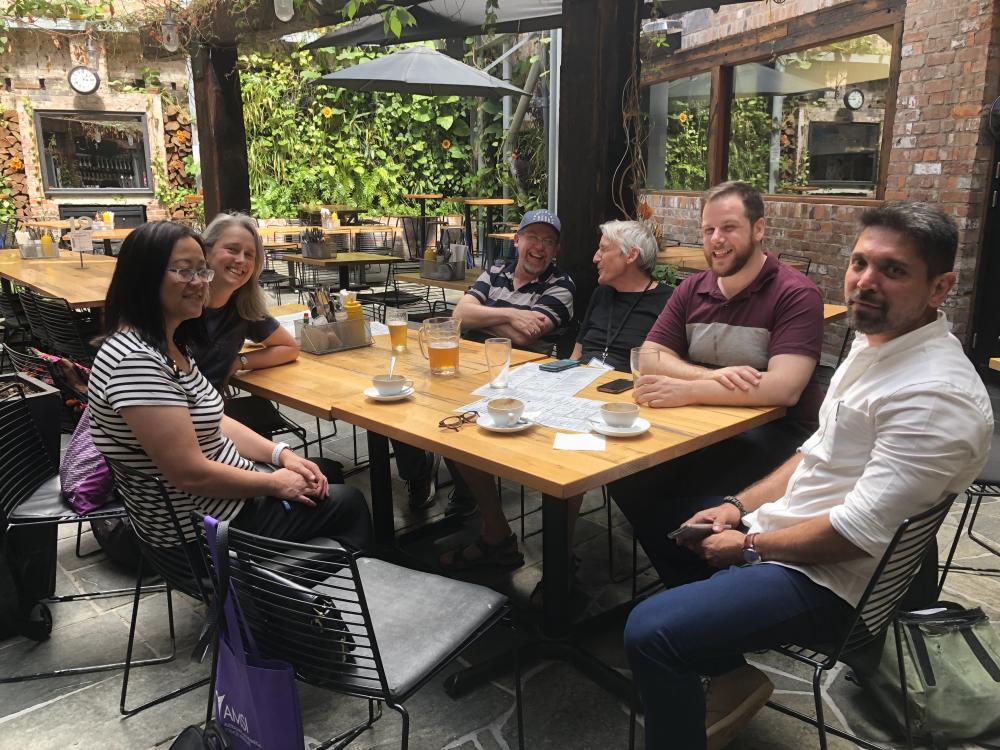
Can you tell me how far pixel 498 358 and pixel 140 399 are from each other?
3.43 ft

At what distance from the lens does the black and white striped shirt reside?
1.87m

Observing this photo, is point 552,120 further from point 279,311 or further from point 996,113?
point 279,311

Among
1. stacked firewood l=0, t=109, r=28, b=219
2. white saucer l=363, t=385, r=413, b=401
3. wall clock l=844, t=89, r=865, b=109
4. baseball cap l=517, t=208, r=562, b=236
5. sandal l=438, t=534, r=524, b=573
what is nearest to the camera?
white saucer l=363, t=385, r=413, b=401

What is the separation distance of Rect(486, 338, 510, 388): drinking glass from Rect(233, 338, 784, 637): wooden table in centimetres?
10

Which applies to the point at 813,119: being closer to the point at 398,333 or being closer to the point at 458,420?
the point at 398,333

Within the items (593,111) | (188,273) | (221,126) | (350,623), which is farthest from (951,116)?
(350,623)

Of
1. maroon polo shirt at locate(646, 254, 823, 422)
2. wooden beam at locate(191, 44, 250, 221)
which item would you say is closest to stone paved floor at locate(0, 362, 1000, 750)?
maroon polo shirt at locate(646, 254, 823, 422)

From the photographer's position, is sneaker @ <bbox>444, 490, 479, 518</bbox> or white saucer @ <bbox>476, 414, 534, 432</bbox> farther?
sneaker @ <bbox>444, 490, 479, 518</bbox>

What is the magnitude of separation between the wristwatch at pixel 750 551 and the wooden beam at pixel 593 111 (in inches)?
83.9

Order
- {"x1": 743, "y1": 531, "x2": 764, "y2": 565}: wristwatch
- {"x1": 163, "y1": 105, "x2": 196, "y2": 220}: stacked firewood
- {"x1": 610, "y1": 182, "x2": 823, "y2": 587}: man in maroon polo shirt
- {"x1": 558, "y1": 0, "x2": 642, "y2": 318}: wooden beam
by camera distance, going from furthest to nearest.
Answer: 1. {"x1": 163, "y1": 105, "x2": 196, "y2": 220}: stacked firewood
2. {"x1": 558, "y1": 0, "x2": 642, "y2": 318}: wooden beam
3. {"x1": 610, "y1": 182, "x2": 823, "y2": 587}: man in maroon polo shirt
4. {"x1": 743, "y1": 531, "x2": 764, "y2": 565}: wristwatch

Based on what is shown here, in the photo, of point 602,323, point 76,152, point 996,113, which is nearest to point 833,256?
point 996,113

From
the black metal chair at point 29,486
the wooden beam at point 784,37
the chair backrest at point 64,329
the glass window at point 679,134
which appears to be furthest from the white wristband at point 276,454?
the glass window at point 679,134

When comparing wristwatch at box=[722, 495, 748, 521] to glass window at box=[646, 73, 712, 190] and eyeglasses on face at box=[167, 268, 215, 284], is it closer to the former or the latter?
eyeglasses on face at box=[167, 268, 215, 284]

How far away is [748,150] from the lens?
25.1ft
